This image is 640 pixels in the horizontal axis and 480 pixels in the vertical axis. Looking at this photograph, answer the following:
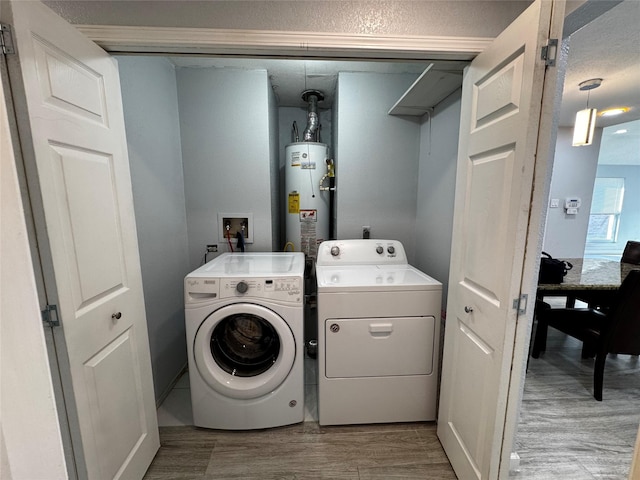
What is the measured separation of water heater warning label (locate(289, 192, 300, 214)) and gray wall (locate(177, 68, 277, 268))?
218 mm

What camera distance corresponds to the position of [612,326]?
1.70 metres

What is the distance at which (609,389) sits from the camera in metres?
1.91

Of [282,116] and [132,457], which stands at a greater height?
[282,116]

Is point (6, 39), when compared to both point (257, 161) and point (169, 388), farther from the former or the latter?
point (169, 388)

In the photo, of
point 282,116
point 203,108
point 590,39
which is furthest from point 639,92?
point 203,108

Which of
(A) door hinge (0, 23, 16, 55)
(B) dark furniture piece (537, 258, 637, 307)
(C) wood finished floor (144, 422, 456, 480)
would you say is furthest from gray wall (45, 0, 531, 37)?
(C) wood finished floor (144, 422, 456, 480)

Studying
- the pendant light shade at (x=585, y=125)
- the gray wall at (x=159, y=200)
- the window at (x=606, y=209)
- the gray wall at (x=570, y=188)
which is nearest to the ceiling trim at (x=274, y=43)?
the gray wall at (x=159, y=200)

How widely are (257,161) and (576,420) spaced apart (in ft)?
9.07

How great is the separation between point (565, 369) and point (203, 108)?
3541 millimetres

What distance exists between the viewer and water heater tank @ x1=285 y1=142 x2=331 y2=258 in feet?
7.46

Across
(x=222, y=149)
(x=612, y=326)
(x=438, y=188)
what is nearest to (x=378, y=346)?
(x=438, y=188)

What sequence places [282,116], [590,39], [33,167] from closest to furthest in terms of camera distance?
[33,167]
[590,39]
[282,116]

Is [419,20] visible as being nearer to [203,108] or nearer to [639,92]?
[203,108]

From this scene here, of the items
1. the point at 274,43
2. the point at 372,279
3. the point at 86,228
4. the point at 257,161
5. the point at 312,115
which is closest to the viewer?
the point at 86,228
